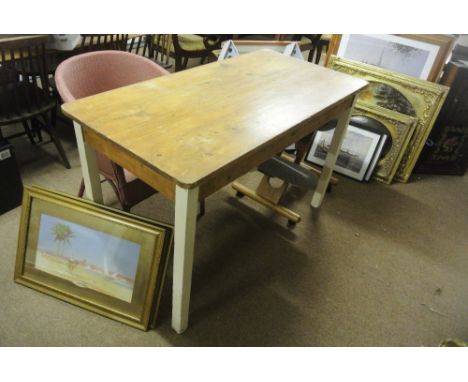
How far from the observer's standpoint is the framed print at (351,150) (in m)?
2.25

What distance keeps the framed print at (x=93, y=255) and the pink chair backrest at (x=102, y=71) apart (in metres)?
0.48

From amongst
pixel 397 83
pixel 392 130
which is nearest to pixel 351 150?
pixel 392 130

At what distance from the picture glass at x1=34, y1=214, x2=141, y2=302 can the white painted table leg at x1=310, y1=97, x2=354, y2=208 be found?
45.3 inches

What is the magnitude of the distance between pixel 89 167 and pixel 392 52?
6.27ft

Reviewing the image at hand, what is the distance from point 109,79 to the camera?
1.60 meters

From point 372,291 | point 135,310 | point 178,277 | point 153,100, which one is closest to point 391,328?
point 372,291

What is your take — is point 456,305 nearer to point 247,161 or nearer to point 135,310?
point 247,161

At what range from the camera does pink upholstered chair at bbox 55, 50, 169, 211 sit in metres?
1.33

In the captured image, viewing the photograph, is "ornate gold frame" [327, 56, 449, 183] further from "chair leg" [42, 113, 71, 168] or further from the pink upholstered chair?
"chair leg" [42, 113, 71, 168]

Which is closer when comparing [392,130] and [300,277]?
[300,277]

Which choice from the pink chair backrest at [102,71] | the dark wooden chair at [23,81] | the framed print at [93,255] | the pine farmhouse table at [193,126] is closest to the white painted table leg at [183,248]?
the pine farmhouse table at [193,126]

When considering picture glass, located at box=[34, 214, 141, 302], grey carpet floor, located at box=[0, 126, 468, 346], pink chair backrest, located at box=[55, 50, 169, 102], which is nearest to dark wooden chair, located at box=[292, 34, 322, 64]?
grey carpet floor, located at box=[0, 126, 468, 346]

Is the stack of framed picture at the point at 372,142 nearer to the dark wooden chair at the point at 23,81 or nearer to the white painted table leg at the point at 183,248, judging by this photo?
the white painted table leg at the point at 183,248

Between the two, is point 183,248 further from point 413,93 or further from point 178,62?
point 178,62
